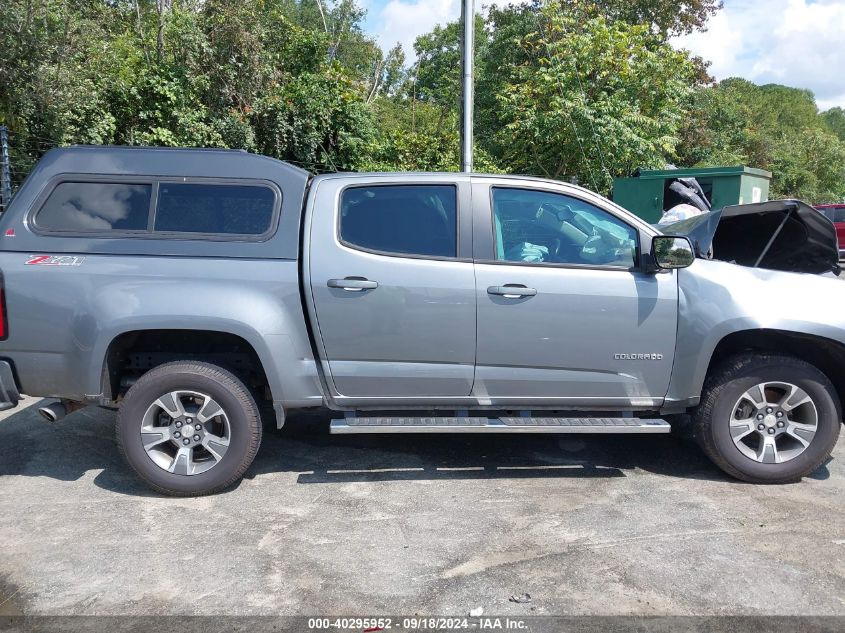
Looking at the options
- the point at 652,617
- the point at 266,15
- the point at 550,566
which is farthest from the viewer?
the point at 266,15

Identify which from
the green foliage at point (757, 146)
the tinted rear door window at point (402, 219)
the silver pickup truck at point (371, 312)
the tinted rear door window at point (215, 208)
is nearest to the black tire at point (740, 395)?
the silver pickup truck at point (371, 312)

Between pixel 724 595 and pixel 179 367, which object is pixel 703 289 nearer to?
pixel 724 595

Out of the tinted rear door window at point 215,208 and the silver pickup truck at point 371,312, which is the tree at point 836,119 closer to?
the silver pickup truck at point 371,312

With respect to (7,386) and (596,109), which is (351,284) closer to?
(7,386)

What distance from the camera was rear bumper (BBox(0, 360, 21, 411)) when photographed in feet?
13.9

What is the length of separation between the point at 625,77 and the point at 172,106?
9.42 meters

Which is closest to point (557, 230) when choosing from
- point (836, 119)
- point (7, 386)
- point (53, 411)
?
point (53, 411)

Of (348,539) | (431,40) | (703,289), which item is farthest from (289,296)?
(431,40)

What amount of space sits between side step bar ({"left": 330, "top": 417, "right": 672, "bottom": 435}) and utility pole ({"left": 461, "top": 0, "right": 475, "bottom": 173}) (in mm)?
5781

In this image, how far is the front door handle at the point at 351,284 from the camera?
432cm

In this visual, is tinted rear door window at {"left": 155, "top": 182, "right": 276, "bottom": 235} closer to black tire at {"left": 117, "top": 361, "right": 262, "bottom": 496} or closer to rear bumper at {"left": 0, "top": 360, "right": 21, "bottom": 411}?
black tire at {"left": 117, "top": 361, "right": 262, "bottom": 496}

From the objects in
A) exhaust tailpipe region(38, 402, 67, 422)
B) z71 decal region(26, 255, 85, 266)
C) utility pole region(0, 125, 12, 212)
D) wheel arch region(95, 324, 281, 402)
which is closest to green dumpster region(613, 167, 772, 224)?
wheel arch region(95, 324, 281, 402)

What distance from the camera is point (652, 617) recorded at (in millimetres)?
3107

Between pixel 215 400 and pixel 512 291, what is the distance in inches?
74.9
